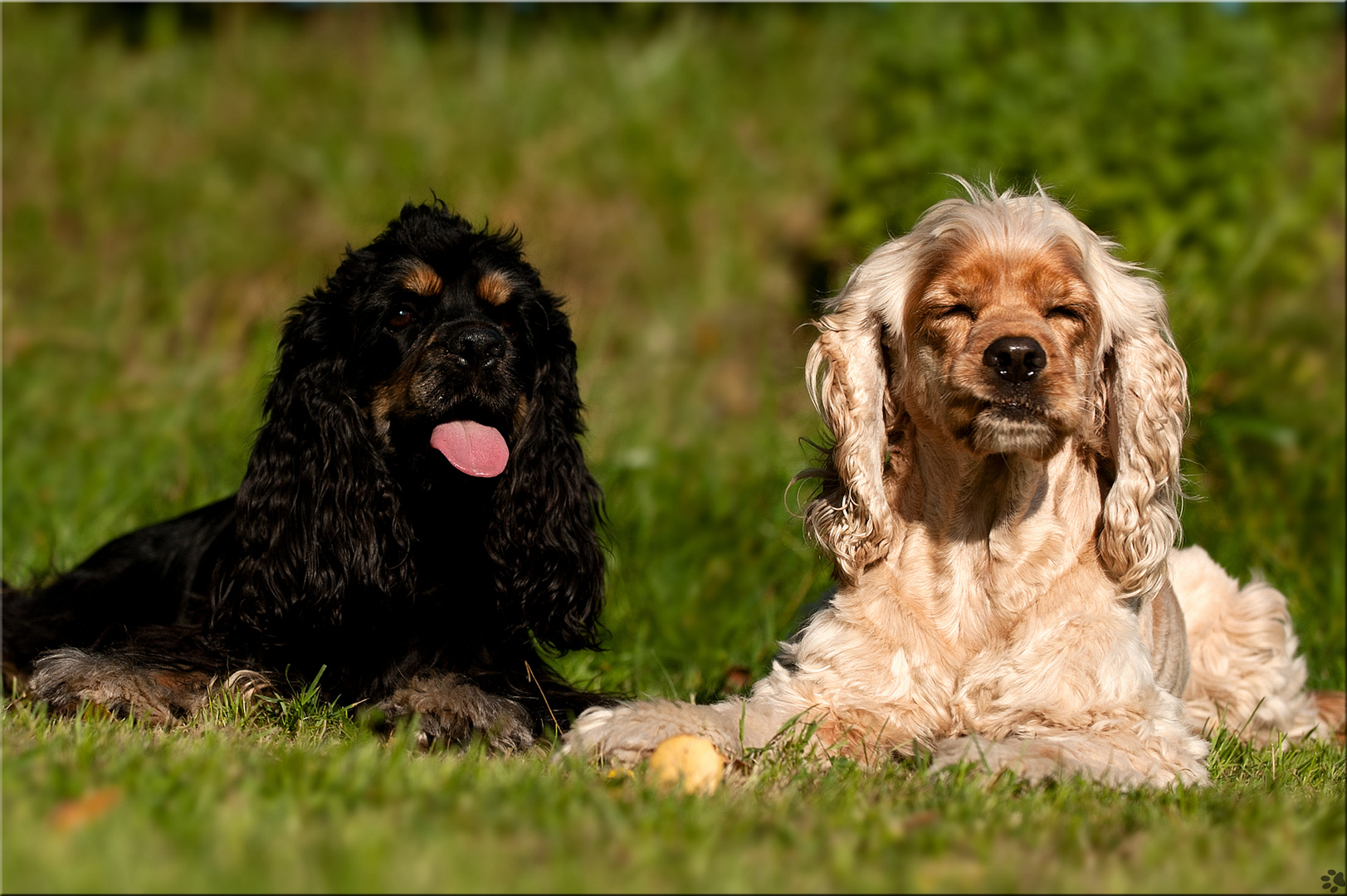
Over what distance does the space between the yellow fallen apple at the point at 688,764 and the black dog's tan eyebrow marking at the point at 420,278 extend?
59.9 inches

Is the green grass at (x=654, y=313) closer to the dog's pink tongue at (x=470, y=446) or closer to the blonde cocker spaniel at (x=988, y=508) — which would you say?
the blonde cocker spaniel at (x=988, y=508)

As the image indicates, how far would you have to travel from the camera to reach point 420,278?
4039 millimetres

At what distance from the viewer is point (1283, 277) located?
8656 mm

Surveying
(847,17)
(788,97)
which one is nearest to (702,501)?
(788,97)

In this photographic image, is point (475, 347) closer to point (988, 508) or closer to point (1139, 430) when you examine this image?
point (988, 508)

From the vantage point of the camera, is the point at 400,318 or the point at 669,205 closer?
the point at 400,318

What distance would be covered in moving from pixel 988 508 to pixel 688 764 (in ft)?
3.92

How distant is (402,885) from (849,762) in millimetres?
1544

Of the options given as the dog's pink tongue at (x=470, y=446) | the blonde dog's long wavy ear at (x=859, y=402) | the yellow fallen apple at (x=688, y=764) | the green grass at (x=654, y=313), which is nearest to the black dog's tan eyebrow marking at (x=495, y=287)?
the dog's pink tongue at (x=470, y=446)

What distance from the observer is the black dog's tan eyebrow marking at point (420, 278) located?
4031mm

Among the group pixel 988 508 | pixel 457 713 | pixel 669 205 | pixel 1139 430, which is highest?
pixel 669 205

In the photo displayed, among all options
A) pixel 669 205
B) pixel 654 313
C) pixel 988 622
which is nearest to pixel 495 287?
pixel 988 622

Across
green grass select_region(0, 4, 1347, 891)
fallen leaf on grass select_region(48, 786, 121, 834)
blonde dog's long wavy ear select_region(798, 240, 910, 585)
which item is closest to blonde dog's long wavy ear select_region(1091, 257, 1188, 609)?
blonde dog's long wavy ear select_region(798, 240, 910, 585)

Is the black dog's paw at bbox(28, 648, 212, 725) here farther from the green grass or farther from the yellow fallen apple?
the yellow fallen apple
